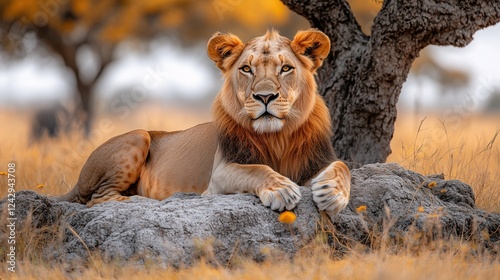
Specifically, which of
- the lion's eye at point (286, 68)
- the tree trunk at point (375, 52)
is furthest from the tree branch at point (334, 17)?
the lion's eye at point (286, 68)

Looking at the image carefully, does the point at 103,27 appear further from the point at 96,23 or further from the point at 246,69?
the point at 246,69

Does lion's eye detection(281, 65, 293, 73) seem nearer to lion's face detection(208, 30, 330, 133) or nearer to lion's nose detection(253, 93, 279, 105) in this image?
lion's face detection(208, 30, 330, 133)

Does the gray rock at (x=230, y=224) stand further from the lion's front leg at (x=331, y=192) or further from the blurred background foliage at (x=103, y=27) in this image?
the blurred background foliage at (x=103, y=27)

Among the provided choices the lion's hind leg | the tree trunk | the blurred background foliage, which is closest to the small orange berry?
the lion's hind leg

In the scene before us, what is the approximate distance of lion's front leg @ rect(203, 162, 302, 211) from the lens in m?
4.23

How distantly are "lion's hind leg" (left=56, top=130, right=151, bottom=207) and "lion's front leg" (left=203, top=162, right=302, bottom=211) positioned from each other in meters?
1.12

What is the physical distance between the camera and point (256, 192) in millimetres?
4422

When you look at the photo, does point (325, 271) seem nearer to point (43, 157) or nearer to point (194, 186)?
point (194, 186)

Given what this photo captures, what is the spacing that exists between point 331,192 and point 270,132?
2.22 feet

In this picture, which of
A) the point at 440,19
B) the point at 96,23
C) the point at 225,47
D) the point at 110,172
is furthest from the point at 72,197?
the point at 96,23

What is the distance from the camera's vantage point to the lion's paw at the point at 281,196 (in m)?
4.23

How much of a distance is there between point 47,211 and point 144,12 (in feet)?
41.2

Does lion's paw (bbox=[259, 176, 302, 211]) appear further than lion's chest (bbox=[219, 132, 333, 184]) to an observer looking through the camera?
No

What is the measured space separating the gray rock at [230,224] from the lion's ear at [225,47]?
3.25 ft
